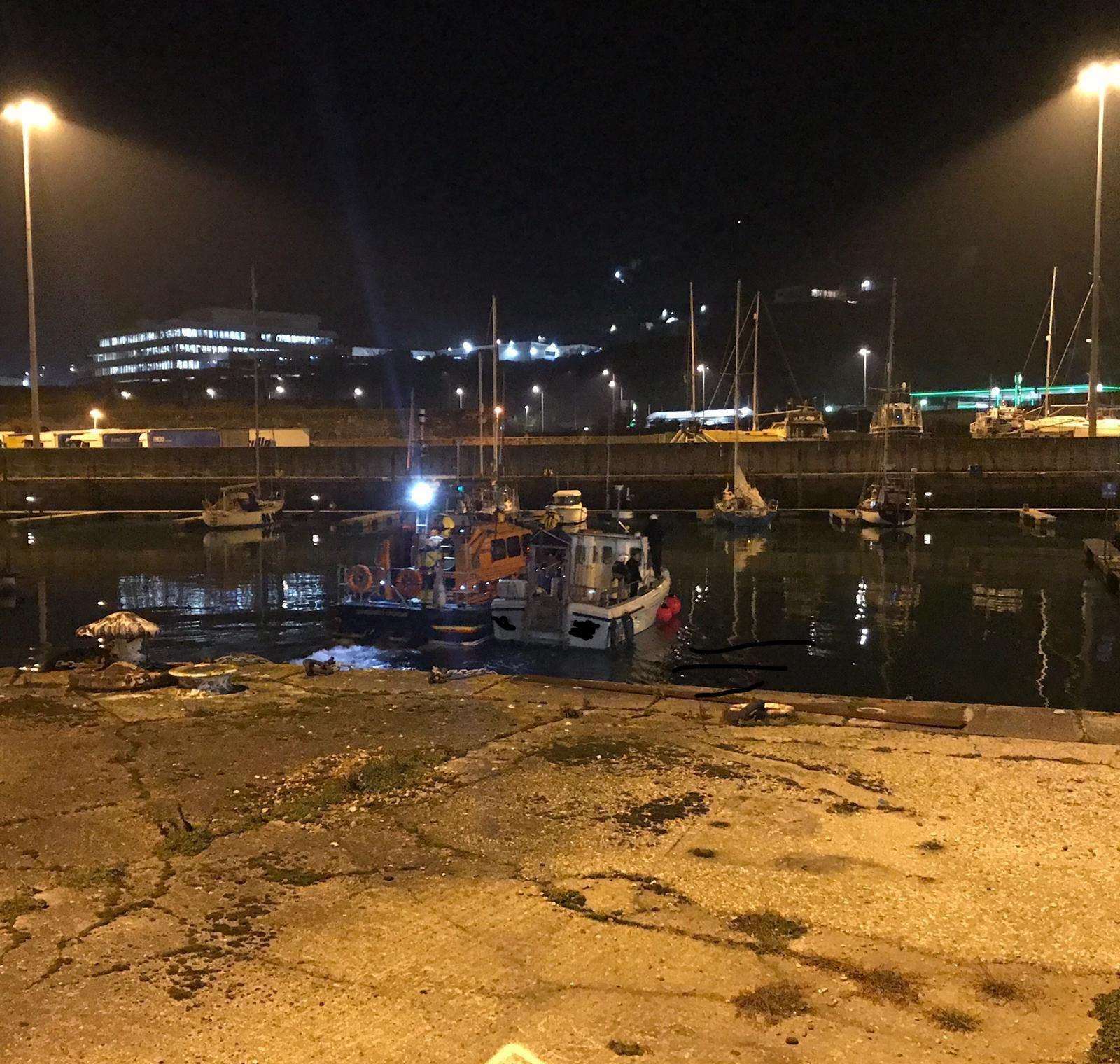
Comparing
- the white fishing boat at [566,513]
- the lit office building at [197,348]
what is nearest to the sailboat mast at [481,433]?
the white fishing boat at [566,513]

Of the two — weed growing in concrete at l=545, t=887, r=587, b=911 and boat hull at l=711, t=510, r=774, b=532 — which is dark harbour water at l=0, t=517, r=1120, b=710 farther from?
weed growing in concrete at l=545, t=887, r=587, b=911

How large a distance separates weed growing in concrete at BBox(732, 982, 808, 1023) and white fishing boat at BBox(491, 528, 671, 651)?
47.4 ft

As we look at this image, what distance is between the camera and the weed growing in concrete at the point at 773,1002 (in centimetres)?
428

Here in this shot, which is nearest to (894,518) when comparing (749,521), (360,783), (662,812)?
(749,521)

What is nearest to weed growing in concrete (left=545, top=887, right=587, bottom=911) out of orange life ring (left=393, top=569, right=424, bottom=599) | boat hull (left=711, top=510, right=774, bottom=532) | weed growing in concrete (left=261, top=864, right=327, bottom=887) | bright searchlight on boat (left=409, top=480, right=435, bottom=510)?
weed growing in concrete (left=261, top=864, right=327, bottom=887)

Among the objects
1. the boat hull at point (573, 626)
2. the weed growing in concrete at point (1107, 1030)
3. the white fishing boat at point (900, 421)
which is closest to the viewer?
the weed growing in concrete at point (1107, 1030)

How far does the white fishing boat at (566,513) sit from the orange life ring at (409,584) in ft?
63.3

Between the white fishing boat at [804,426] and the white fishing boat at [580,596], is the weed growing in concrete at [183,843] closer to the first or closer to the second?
the white fishing boat at [580,596]

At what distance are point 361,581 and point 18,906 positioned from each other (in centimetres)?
1526

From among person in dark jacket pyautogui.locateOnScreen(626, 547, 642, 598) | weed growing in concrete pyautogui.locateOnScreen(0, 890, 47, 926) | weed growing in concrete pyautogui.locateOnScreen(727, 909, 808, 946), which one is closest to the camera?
weed growing in concrete pyautogui.locateOnScreen(727, 909, 808, 946)

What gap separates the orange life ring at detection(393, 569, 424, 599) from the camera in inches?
794

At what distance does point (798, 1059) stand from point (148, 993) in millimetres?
3154

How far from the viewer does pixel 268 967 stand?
4.73 meters

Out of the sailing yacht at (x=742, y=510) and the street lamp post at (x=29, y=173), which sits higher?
the street lamp post at (x=29, y=173)
